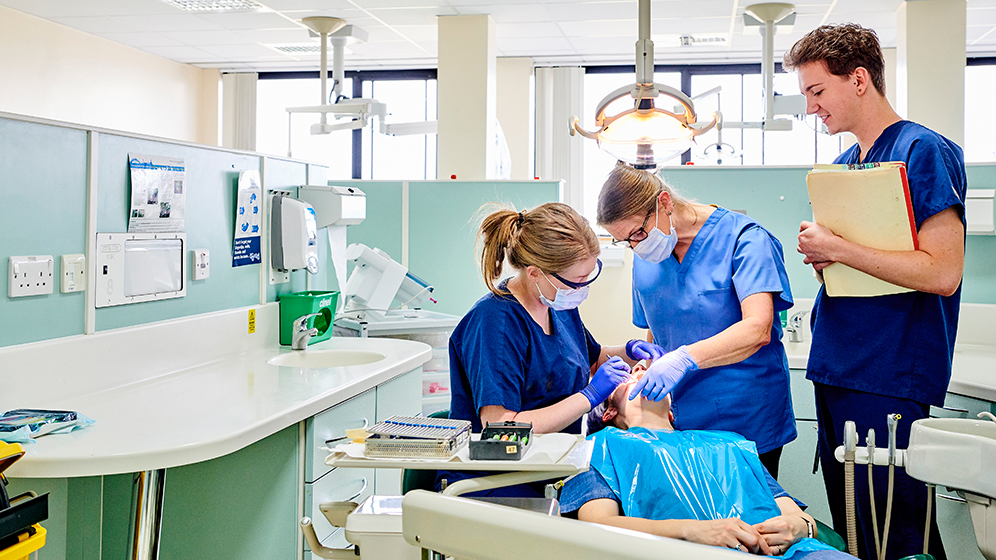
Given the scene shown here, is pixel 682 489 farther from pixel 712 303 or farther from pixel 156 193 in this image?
pixel 156 193

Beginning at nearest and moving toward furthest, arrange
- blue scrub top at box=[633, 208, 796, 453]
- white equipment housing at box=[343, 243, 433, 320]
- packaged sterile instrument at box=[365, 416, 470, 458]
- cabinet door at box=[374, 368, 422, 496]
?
packaged sterile instrument at box=[365, 416, 470, 458] → blue scrub top at box=[633, 208, 796, 453] → cabinet door at box=[374, 368, 422, 496] → white equipment housing at box=[343, 243, 433, 320]

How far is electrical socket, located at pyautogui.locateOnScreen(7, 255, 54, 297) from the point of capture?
173 centimetres

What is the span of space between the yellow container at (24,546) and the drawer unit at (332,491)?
78 centimetres

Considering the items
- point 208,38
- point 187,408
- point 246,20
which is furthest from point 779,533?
point 208,38

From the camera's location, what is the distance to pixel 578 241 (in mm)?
1711

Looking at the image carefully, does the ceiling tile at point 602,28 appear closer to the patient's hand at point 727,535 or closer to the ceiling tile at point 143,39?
the ceiling tile at point 143,39

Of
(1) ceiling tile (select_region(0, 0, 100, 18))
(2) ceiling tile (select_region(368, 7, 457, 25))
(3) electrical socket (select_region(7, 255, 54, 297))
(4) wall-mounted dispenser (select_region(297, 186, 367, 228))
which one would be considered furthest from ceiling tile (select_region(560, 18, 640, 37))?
(3) electrical socket (select_region(7, 255, 54, 297))

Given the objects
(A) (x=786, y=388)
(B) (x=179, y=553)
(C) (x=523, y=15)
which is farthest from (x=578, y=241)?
(C) (x=523, y=15)

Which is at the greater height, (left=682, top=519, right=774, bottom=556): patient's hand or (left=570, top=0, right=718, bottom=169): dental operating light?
(left=570, top=0, right=718, bottom=169): dental operating light

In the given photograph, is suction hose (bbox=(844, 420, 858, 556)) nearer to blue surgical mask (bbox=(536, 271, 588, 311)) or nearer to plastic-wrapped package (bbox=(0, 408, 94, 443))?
blue surgical mask (bbox=(536, 271, 588, 311))

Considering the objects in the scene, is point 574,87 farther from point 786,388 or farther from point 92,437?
point 92,437

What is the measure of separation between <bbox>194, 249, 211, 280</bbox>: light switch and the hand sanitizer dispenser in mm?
384

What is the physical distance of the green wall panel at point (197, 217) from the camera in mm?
2027

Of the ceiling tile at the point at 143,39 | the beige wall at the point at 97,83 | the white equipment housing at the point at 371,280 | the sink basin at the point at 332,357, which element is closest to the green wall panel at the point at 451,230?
the white equipment housing at the point at 371,280
